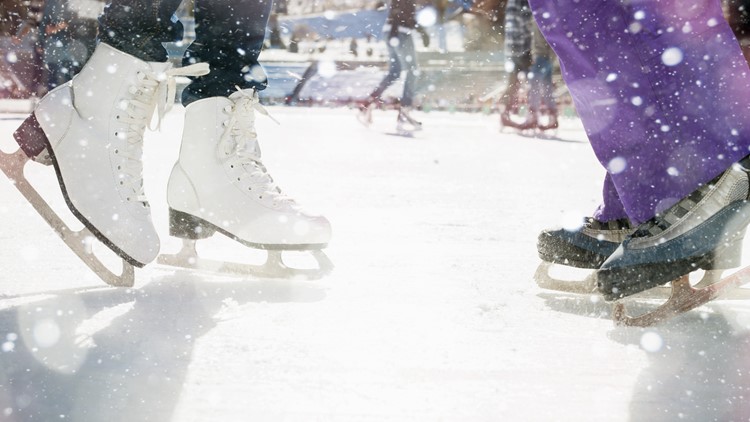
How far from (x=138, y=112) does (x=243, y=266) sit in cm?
31

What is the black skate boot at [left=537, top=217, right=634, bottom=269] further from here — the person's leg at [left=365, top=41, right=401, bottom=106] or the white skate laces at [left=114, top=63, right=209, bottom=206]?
the person's leg at [left=365, top=41, right=401, bottom=106]

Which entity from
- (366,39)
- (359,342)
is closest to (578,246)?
(359,342)

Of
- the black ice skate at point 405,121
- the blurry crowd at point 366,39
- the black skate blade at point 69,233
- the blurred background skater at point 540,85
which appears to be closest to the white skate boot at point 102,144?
the black skate blade at point 69,233

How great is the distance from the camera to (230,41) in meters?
1.38

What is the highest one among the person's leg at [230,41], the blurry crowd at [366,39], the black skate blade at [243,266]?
the person's leg at [230,41]

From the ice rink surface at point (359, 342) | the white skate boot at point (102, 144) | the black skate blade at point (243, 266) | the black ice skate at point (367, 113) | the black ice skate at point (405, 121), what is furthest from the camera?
the black ice skate at point (367, 113)

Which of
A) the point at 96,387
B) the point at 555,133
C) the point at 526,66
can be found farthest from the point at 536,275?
the point at 526,66

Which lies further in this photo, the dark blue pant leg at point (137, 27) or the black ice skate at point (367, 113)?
the black ice skate at point (367, 113)

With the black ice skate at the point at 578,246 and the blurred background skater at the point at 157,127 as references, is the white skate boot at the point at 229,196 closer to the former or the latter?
the blurred background skater at the point at 157,127

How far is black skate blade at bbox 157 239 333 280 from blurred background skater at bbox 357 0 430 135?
14.7 feet

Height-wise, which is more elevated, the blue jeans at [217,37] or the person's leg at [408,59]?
the blue jeans at [217,37]

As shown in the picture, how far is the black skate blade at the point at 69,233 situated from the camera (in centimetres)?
116

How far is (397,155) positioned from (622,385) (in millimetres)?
2791

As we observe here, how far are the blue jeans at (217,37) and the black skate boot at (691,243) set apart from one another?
72cm
